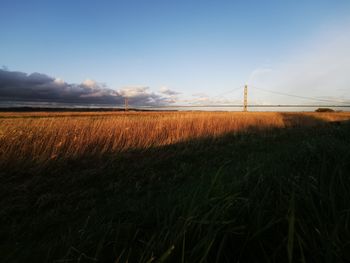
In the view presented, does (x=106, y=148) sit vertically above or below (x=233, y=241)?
below

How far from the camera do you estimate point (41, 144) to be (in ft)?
27.9

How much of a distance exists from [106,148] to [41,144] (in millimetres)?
2424

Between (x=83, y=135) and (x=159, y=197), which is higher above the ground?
(x=83, y=135)

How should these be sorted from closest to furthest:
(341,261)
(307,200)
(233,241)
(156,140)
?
(341,261) → (233,241) → (307,200) → (156,140)

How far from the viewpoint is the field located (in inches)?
58.5

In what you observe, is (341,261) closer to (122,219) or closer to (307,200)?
(307,200)

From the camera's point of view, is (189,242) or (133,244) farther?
(133,244)

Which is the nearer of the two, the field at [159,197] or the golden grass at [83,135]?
the field at [159,197]

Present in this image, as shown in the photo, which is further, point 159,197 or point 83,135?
point 83,135

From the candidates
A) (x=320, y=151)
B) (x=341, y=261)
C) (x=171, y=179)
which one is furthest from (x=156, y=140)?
(x=341, y=261)

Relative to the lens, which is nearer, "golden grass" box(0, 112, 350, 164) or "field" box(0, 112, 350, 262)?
"field" box(0, 112, 350, 262)

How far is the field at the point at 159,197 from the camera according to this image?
1.49 metres

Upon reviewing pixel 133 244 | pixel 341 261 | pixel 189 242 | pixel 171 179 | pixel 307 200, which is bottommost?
pixel 171 179

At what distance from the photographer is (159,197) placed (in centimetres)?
374
